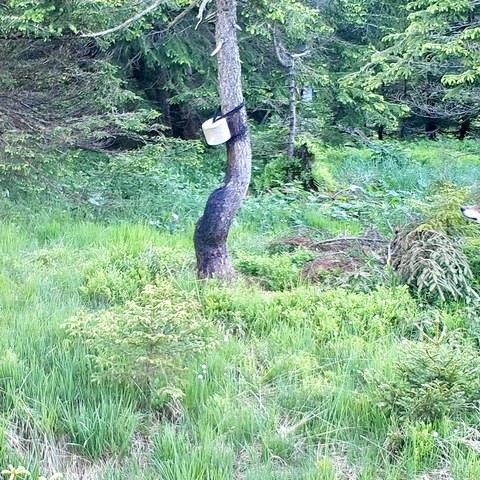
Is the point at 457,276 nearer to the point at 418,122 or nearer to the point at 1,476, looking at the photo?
the point at 1,476

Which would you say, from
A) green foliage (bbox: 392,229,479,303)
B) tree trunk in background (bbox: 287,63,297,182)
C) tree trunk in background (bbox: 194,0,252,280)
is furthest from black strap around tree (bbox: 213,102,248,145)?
tree trunk in background (bbox: 287,63,297,182)

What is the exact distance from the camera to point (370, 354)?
11.0 ft

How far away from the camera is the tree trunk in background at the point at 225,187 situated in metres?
4.62

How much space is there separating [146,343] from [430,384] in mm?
1379

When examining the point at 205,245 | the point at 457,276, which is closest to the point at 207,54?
the point at 205,245

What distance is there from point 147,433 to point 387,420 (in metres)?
1.12

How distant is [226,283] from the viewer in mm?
4492

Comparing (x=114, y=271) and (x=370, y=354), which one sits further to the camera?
(x=114, y=271)

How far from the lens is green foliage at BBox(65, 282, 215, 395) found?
9.43 feet

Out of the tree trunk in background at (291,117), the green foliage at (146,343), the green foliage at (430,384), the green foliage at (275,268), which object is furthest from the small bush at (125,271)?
the tree trunk in background at (291,117)

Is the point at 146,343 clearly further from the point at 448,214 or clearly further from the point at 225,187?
the point at 448,214

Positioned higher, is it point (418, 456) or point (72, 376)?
point (72, 376)

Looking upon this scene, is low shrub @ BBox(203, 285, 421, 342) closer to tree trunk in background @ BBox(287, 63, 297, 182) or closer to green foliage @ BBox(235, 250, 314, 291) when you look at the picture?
green foliage @ BBox(235, 250, 314, 291)

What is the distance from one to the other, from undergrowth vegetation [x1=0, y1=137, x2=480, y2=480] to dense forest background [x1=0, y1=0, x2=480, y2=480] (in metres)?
0.01
